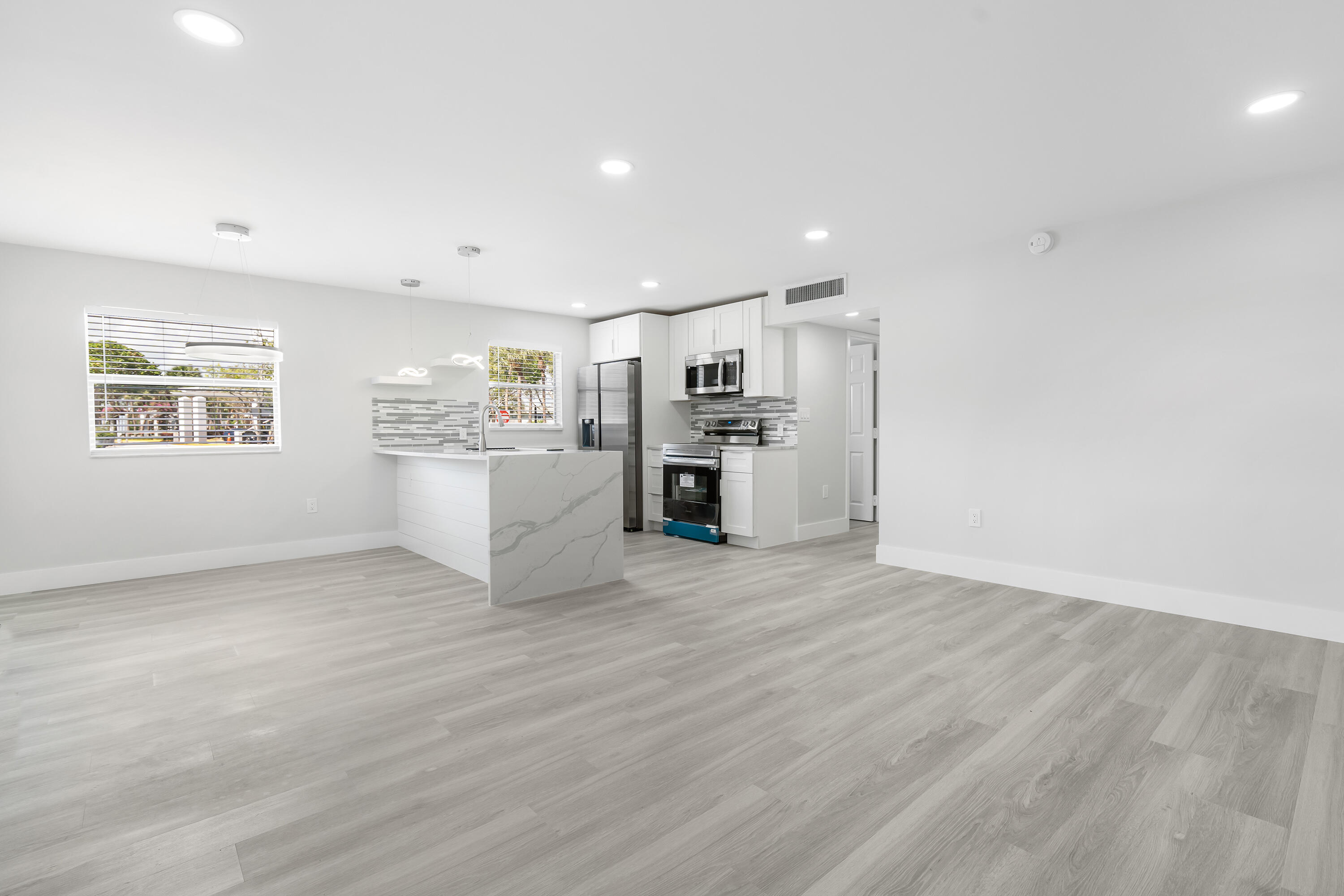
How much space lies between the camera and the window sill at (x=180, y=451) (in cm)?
456

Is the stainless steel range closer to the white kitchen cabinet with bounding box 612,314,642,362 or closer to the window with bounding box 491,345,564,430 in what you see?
the white kitchen cabinet with bounding box 612,314,642,362

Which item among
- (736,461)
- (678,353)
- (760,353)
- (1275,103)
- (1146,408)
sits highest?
(1275,103)

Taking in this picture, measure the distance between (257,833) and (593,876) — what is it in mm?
940

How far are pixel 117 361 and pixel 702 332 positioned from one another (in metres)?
4.80

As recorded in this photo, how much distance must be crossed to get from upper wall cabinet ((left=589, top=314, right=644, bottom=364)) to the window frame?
1.37 feet

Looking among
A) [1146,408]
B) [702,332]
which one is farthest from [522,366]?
[1146,408]

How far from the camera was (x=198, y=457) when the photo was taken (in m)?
4.91

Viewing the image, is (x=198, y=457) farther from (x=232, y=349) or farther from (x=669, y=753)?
(x=669, y=753)

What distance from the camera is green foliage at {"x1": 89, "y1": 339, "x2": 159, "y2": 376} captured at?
452 cm

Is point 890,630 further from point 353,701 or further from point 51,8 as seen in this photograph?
point 51,8

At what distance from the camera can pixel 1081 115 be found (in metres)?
2.57

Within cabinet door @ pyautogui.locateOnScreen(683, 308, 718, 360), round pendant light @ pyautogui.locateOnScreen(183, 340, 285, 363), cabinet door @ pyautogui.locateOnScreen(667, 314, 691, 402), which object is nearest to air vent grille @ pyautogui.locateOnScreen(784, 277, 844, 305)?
cabinet door @ pyautogui.locateOnScreen(683, 308, 718, 360)

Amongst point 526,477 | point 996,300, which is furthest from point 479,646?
point 996,300

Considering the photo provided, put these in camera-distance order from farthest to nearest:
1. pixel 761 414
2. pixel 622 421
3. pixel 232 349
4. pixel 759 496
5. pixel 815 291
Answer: pixel 622 421 < pixel 761 414 < pixel 759 496 < pixel 815 291 < pixel 232 349
